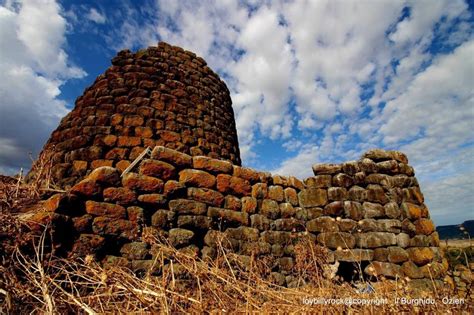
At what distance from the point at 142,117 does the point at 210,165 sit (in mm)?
Answer: 2075

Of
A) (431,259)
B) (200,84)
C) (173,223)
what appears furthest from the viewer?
(200,84)

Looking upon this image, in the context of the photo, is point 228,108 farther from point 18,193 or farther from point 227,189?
point 18,193

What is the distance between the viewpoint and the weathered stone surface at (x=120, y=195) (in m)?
2.46

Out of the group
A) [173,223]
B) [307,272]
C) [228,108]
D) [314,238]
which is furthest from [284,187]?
[228,108]

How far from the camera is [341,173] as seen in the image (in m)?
3.64

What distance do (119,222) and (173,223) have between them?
0.51 metres

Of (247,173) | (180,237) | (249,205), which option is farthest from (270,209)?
(180,237)

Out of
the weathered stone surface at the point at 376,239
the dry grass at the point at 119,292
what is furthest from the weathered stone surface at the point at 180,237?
the weathered stone surface at the point at 376,239

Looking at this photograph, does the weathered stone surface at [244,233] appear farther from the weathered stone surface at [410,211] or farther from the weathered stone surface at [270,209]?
the weathered stone surface at [410,211]

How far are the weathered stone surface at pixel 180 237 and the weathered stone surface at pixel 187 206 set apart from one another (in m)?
0.20

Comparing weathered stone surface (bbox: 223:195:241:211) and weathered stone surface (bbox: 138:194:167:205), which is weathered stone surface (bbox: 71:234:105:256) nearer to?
weathered stone surface (bbox: 138:194:167:205)

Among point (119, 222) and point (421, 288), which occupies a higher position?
point (119, 222)

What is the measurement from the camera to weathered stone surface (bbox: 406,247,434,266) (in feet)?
10.0

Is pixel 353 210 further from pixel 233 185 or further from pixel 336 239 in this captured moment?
pixel 233 185
